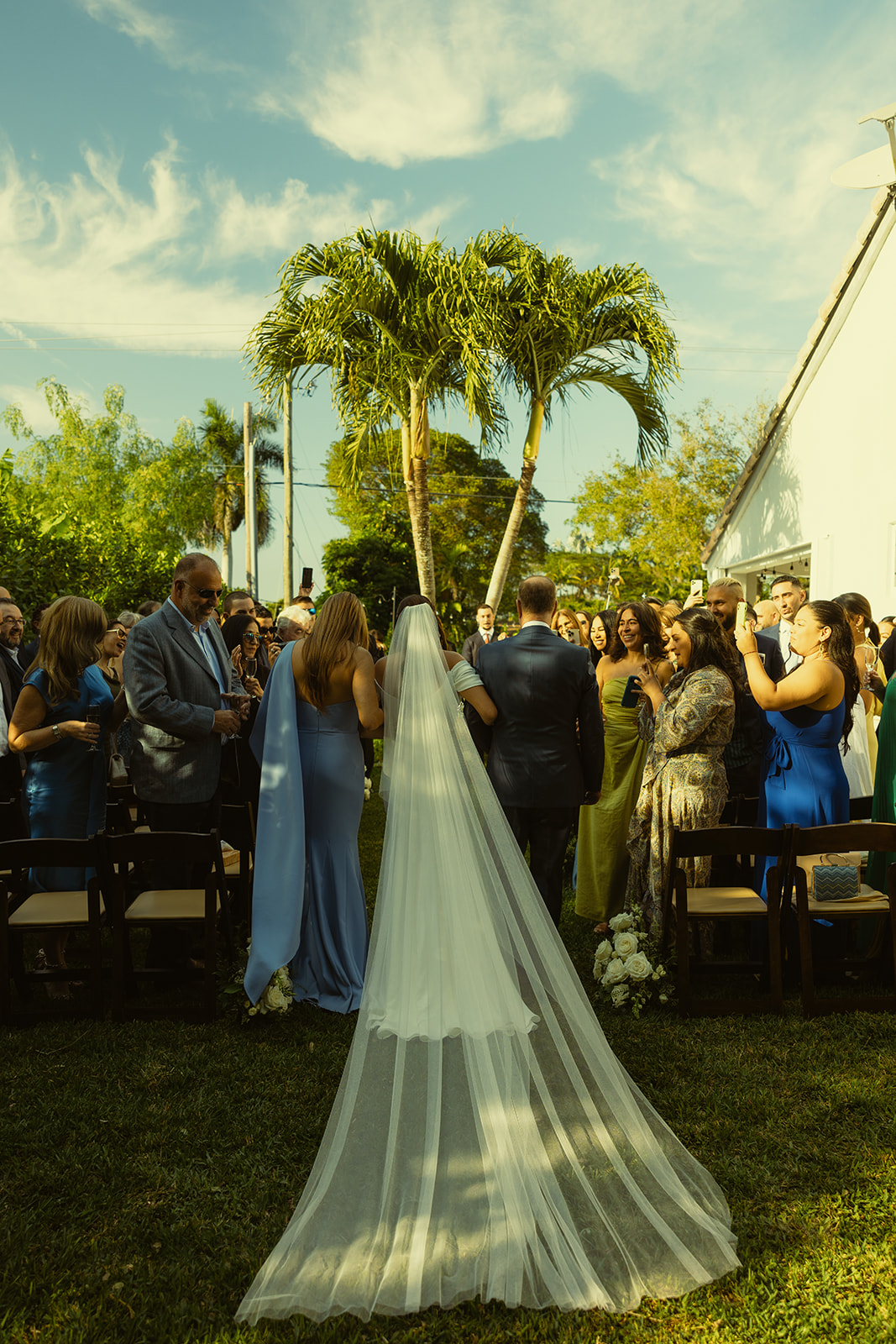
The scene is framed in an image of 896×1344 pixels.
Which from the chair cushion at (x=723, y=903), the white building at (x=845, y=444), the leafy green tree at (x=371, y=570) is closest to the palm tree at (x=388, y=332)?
the white building at (x=845, y=444)

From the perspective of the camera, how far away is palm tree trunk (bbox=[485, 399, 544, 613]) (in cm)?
1473

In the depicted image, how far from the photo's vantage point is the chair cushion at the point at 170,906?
4238 mm

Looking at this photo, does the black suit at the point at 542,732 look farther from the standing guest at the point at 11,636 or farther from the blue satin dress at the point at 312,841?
the standing guest at the point at 11,636

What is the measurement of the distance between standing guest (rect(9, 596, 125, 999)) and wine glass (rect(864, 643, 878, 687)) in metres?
5.04

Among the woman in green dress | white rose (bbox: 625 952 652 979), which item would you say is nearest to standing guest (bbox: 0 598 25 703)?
the woman in green dress

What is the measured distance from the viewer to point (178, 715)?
4.56m

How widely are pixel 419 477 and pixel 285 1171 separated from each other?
495 inches

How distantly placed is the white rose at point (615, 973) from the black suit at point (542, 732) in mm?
438

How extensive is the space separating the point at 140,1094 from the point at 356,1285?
5.02ft

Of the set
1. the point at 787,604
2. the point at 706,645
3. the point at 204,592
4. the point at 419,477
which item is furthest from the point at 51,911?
the point at 419,477

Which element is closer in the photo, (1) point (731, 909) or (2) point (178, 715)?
(1) point (731, 909)

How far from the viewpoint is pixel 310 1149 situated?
3184 millimetres

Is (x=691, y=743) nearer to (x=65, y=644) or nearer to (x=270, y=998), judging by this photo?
(x=270, y=998)

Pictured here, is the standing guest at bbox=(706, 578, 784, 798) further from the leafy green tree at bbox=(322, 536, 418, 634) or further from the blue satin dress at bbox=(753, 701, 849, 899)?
the leafy green tree at bbox=(322, 536, 418, 634)
